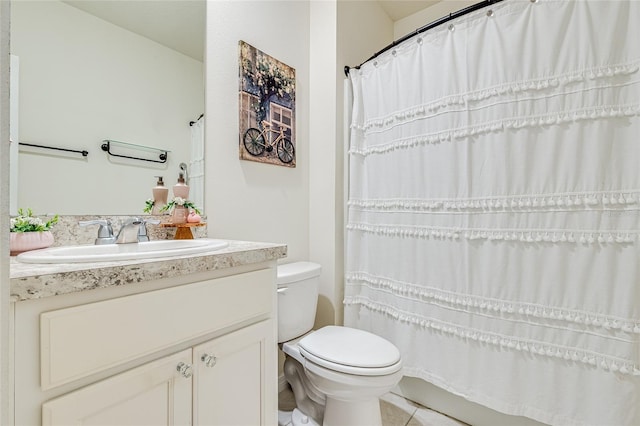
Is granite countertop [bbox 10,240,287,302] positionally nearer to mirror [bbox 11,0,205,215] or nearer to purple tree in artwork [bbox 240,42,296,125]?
mirror [bbox 11,0,205,215]

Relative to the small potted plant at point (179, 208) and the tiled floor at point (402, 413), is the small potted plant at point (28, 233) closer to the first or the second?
the small potted plant at point (179, 208)

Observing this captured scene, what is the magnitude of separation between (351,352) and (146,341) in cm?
86

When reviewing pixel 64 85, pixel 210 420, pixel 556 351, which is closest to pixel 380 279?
pixel 556 351

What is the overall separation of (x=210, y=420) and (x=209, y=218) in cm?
84

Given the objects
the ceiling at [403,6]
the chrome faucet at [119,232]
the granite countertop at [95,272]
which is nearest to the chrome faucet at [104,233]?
the chrome faucet at [119,232]

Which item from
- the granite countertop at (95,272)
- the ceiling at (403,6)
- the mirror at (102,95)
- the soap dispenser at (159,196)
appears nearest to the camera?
the granite countertop at (95,272)

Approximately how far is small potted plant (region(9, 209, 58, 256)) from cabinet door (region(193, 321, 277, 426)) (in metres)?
0.59

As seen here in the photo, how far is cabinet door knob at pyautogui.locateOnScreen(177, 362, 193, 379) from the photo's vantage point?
76cm

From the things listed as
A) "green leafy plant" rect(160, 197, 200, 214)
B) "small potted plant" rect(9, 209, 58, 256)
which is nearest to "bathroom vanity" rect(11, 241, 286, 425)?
"small potted plant" rect(9, 209, 58, 256)

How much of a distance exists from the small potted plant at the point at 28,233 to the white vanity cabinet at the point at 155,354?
441 mm

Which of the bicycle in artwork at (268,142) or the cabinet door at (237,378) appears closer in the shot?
the cabinet door at (237,378)

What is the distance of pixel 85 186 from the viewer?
3.55 ft

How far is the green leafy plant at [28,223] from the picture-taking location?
87 centimetres

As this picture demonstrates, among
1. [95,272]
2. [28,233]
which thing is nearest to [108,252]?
[28,233]
